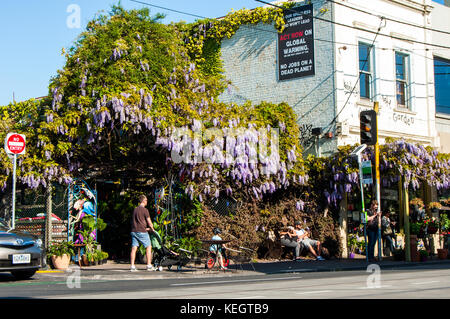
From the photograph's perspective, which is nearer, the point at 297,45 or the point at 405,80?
the point at 297,45

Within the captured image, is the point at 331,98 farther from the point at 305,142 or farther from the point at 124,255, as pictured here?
the point at 124,255

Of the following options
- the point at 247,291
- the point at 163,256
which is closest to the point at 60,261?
the point at 163,256

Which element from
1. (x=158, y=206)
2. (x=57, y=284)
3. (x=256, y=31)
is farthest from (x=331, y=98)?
(x=57, y=284)

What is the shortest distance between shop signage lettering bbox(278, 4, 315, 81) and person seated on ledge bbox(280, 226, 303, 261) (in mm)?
6659

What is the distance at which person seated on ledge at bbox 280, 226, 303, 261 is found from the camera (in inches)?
838

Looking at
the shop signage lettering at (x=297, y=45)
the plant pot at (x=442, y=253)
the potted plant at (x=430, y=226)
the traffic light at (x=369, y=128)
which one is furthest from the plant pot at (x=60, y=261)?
the plant pot at (x=442, y=253)

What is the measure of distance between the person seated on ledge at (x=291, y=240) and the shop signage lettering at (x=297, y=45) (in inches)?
262

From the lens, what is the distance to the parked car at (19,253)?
42.8 ft

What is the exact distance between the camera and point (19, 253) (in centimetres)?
1329

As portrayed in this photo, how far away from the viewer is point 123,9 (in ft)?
64.7

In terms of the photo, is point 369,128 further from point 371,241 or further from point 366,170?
point 371,241

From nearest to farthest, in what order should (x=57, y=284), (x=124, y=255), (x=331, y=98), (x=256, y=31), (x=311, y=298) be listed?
(x=311, y=298), (x=57, y=284), (x=124, y=255), (x=331, y=98), (x=256, y=31)

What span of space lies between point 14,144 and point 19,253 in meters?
4.16

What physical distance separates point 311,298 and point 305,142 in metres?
16.4
